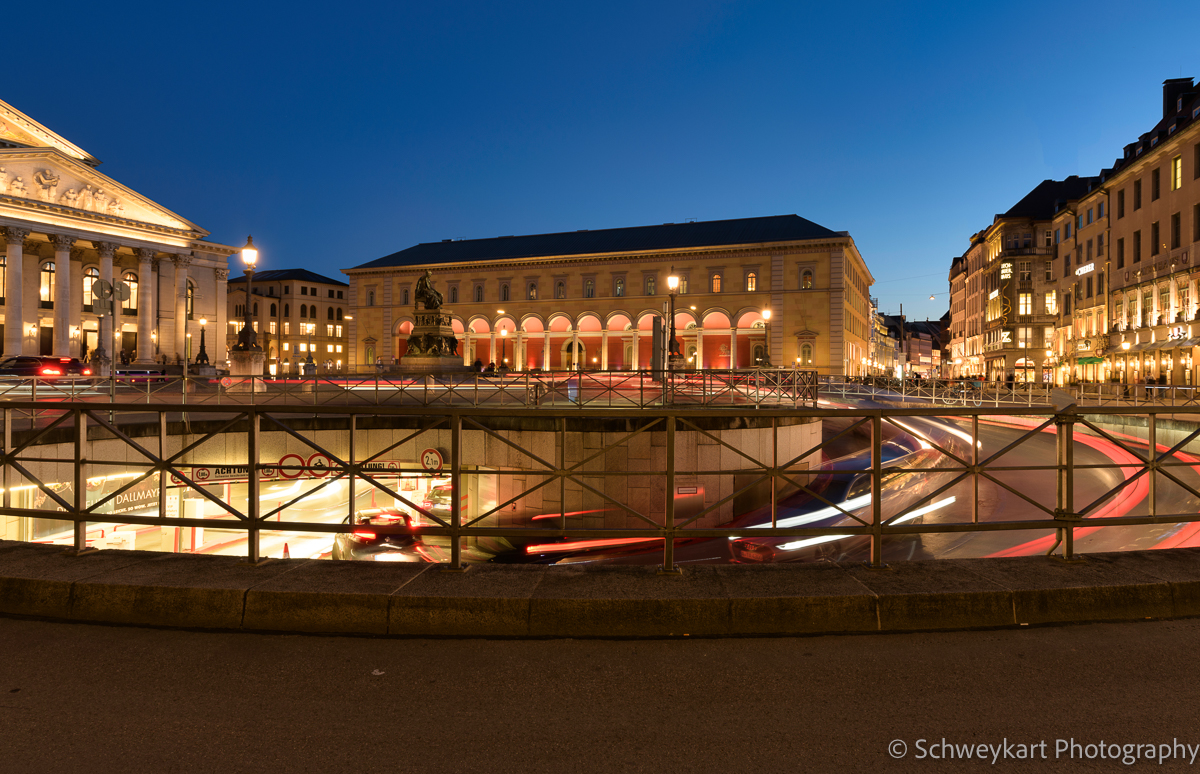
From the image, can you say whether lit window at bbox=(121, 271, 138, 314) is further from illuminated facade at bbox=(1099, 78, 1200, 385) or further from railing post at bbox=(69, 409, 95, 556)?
illuminated facade at bbox=(1099, 78, 1200, 385)

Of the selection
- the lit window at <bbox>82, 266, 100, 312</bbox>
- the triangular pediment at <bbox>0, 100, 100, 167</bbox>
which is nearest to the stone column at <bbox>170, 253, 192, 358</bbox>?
the lit window at <bbox>82, 266, 100, 312</bbox>

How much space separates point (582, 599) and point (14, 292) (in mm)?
67791

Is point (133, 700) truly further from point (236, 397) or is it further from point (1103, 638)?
point (236, 397)

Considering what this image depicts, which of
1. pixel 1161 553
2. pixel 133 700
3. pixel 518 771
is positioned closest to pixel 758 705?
pixel 518 771

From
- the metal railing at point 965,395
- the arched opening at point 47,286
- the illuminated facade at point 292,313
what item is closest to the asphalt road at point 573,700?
the metal railing at point 965,395

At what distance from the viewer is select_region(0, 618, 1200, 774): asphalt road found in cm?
293

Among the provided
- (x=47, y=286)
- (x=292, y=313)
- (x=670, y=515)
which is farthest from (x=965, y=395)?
(x=292, y=313)

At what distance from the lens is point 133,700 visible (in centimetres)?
338

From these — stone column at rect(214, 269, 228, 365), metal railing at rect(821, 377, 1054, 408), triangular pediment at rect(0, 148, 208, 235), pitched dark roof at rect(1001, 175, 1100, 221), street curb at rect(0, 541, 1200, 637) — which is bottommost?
street curb at rect(0, 541, 1200, 637)

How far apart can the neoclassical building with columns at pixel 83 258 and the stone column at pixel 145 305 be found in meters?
0.09

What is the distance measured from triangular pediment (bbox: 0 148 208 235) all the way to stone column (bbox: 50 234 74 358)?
2.40 meters

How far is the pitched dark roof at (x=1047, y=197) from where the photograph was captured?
6912 centimetres

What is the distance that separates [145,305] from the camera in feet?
195

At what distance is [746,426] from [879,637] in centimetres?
1185
